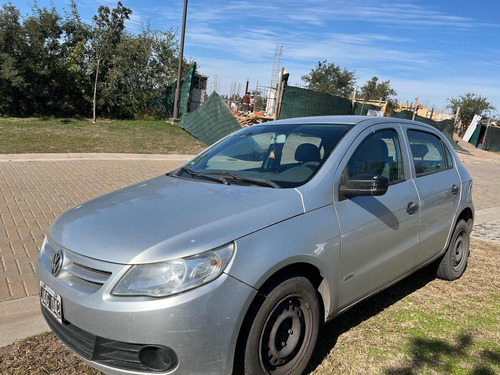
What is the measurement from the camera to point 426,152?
3.92 m

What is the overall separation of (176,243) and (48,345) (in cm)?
150

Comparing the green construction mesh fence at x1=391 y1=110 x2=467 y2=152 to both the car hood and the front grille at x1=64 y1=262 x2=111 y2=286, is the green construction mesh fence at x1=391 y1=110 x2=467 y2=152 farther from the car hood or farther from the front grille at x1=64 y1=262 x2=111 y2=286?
the front grille at x1=64 y1=262 x2=111 y2=286

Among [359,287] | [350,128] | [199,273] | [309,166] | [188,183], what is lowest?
[359,287]

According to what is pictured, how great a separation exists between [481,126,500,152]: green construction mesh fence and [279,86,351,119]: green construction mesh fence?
1745 centimetres

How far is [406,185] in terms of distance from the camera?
3414 millimetres

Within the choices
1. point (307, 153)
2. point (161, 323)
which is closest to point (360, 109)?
point (307, 153)

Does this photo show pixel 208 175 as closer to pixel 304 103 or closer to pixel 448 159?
pixel 448 159

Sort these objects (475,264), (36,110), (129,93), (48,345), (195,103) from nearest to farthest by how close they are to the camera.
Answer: (48,345) → (475,264) → (36,110) → (129,93) → (195,103)

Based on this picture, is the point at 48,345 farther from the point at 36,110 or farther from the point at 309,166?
the point at 36,110

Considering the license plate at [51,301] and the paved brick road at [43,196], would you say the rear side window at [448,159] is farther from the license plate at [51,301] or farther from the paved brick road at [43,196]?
the license plate at [51,301]

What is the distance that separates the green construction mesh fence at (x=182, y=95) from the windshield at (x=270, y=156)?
13.6 meters

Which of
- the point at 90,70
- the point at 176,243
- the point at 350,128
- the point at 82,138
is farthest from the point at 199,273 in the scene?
the point at 90,70

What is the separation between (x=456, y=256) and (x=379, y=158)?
75.7 inches

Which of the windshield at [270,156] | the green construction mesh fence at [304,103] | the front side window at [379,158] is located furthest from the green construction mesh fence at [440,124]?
the windshield at [270,156]
